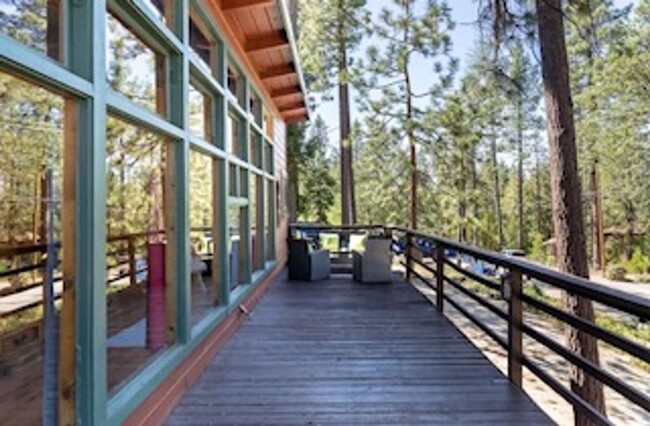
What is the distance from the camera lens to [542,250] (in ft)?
85.8

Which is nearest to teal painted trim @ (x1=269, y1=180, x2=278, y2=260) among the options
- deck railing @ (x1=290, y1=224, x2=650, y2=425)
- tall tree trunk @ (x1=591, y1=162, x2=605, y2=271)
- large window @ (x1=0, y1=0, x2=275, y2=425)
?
deck railing @ (x1=290, y1=224, x2=650, y2=425)

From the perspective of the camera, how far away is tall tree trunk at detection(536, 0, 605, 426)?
526 centimetres

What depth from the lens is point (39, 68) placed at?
1.65m

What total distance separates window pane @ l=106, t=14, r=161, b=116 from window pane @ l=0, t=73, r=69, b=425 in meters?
0.42

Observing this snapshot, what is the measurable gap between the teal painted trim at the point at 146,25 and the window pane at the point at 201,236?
82 centimetres

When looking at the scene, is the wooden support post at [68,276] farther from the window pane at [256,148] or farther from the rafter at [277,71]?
the rafter at [277,71]

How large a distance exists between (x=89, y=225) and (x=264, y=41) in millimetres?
4316

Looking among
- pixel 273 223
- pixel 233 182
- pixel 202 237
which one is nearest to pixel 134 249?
pixel 202 237

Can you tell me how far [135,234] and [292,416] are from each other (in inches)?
55.4

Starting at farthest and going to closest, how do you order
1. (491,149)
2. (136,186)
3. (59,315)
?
(491,149) → (136,186) → (59,315)

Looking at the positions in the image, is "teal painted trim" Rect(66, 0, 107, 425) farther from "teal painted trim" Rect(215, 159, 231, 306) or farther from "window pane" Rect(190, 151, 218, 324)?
"teal painted trim" Rect(215, 159, 231, 306)

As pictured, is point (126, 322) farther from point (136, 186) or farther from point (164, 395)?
point (136, 186)

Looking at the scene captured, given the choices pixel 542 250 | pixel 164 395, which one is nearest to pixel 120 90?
pixel 164 395

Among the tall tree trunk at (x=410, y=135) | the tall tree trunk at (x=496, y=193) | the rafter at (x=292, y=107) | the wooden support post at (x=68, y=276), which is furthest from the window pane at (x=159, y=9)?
the tall tree trunk at (x=496, y=193)
